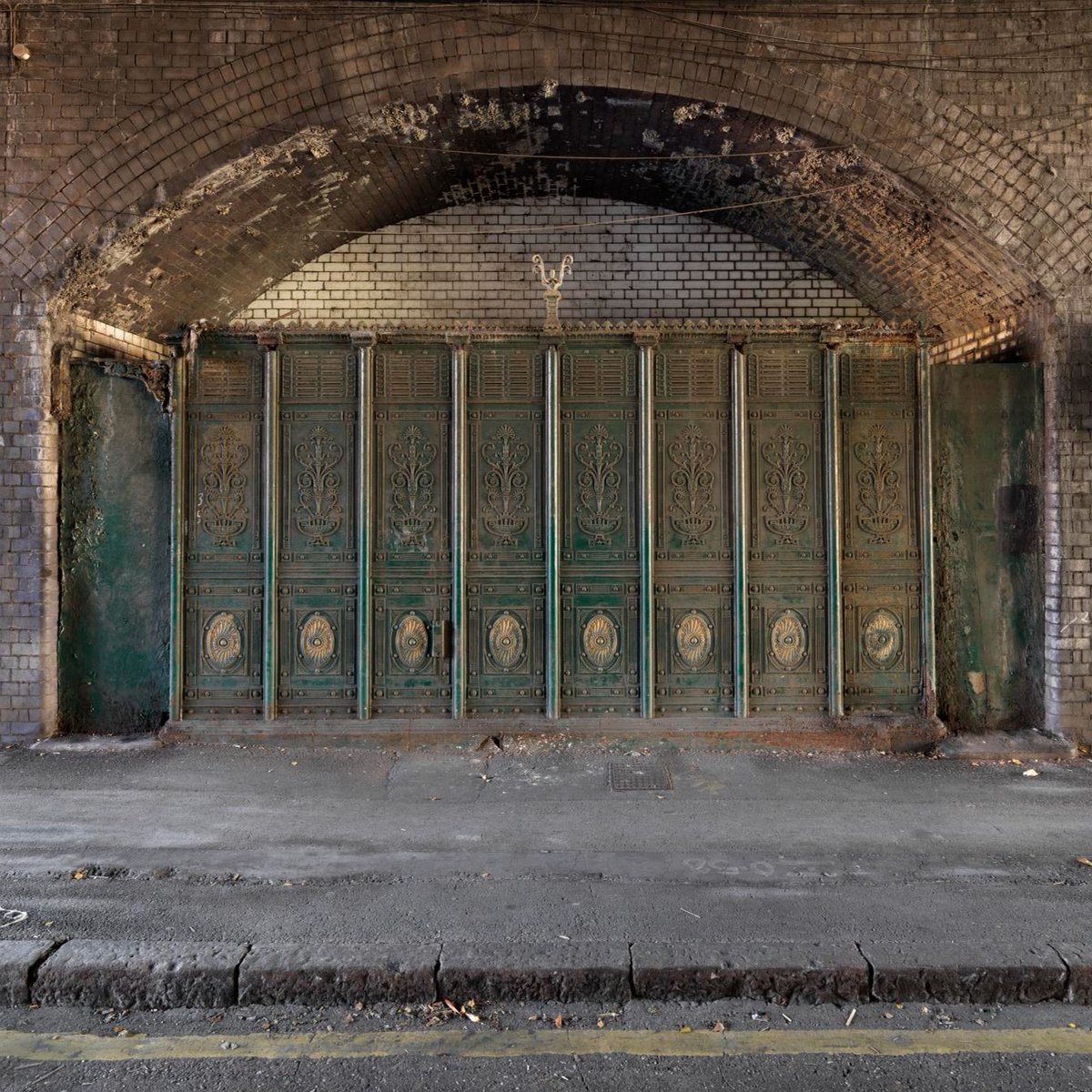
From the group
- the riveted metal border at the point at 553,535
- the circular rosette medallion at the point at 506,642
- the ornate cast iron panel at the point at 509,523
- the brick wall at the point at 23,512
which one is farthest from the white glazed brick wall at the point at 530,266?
the circular rosette medallion at the point at 506,642

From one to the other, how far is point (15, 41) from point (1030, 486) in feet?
30.4

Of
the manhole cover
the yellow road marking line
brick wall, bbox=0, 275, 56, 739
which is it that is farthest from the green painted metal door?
the yellow road marking line

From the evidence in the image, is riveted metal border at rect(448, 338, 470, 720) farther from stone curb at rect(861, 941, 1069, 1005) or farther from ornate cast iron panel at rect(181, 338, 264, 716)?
stone curb at rect(861, 941, 1069, 1005)

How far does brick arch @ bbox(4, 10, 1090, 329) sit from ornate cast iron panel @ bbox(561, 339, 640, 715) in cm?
223

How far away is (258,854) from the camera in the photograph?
427cm

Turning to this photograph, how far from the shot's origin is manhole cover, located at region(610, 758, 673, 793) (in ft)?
17.6

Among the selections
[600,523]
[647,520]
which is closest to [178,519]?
[600,523]

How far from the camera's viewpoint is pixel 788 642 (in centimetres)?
637

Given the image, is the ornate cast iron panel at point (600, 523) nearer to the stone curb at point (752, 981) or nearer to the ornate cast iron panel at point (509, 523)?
the ornate cast iron panel at point (509, 523)

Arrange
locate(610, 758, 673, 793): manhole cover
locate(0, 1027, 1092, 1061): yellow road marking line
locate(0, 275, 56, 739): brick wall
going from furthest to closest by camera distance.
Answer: locate(0, 275, 56, 739): brick wall, locate(610, 758, 673, 793): manhole cover, locate(0, 1027, 1092, 1061): yellow road marking line

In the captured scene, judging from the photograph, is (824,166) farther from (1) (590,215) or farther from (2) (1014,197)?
(1) (590,215)

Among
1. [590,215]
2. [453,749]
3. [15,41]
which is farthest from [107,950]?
[590,215]

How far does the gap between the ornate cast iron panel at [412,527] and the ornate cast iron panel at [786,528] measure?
8.54ft

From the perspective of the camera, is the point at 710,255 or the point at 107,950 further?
the point at 710,255
